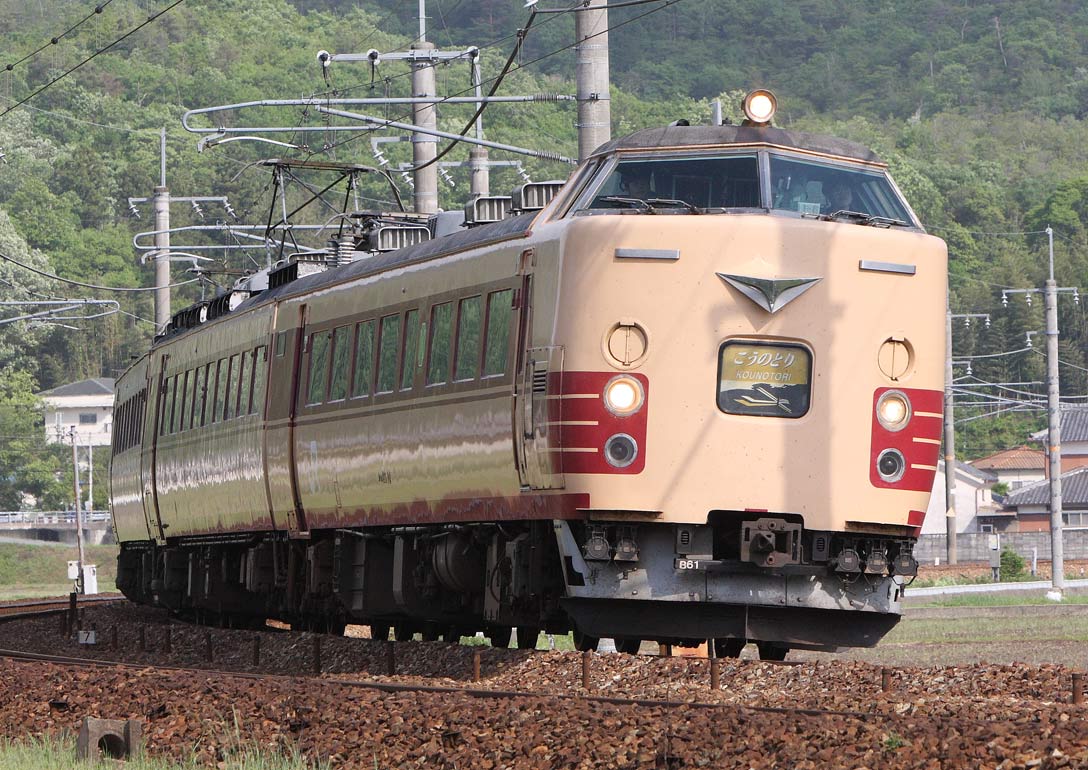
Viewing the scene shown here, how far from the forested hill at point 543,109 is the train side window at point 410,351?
6905 centimetres

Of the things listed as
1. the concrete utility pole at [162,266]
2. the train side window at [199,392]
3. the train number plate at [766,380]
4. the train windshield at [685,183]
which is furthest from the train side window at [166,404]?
the train number plate at [766,380]

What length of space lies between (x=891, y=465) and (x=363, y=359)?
5289 millimetres

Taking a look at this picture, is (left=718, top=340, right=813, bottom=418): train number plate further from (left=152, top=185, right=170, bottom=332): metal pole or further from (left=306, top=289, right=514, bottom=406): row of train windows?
(left=152, top=185, right=170, bottom=332): metal pole

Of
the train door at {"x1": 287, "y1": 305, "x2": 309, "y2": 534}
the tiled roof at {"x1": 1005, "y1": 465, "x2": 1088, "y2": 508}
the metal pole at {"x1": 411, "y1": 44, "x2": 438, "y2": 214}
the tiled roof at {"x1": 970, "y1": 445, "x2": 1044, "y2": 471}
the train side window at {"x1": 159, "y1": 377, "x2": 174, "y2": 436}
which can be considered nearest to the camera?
the train door at {"x1": 287, "y1": 305, "x2": 309, "y2": 534}

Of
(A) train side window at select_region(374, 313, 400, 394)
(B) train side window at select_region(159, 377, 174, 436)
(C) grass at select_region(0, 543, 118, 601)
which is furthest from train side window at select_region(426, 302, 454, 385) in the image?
(C) grass at select_region(0, 543, 118, 601)

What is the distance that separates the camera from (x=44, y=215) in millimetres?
139375

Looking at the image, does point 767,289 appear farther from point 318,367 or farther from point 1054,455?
point 1054,455

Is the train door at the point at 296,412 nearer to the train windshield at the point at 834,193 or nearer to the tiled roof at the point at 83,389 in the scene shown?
the train windshield at the point at 834,193

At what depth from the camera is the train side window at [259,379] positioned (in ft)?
65.7

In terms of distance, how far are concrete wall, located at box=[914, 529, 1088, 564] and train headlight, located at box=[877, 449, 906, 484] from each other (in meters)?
54.6

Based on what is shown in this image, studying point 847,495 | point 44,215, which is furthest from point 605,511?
point 44,215

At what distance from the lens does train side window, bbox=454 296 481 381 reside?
1518cm

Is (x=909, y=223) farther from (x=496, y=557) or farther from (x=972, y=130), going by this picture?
(x=972, y=130)

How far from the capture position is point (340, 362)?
18.0 meters
